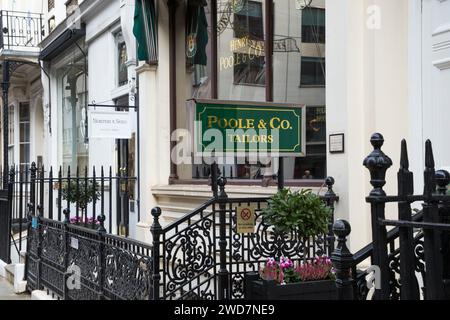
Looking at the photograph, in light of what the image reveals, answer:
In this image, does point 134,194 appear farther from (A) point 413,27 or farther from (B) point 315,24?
(A) point 413,27

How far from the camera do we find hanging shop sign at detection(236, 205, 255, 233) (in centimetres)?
529

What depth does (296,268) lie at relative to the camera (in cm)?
476

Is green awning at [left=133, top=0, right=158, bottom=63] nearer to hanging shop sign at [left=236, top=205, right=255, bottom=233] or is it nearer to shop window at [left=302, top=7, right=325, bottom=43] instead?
shop window at [left=302, top=7, right=325, bottom=43]

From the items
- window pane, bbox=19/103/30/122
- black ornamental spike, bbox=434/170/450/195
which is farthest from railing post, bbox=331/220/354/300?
window pane, bbox=19/103/30/122

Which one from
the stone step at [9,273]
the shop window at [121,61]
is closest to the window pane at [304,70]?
the stone step at [9,273]

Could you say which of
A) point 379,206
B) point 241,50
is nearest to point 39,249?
point 241,50

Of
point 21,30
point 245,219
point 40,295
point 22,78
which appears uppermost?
point 21,30

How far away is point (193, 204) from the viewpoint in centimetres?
812

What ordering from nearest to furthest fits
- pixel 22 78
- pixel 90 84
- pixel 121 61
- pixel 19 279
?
pixel 19 279 < pixel 121 61 < pixel 90 84 < pixel 22 78

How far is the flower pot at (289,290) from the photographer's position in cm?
453

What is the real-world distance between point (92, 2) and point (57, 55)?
3736 millimetres

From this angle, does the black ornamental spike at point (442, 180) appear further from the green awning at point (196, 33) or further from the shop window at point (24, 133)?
the shop window at point (24, 133)

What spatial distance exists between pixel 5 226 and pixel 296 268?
6.21 m

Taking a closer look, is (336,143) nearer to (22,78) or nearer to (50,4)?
(50,4)
